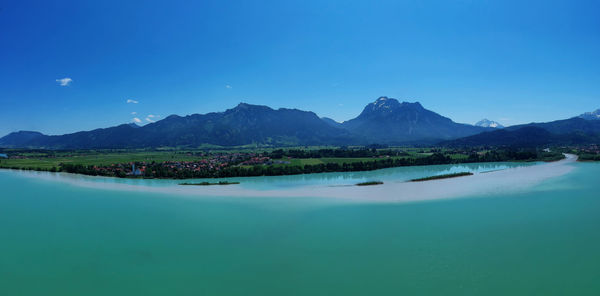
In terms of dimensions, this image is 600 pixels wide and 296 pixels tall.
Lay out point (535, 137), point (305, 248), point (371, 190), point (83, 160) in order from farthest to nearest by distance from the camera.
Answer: point (535, 137) < point (83, 160) < point (371, 190) < point (305, 248)

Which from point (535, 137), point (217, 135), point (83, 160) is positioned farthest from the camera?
point (217, 135)

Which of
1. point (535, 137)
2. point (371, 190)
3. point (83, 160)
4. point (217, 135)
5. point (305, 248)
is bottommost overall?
point (305, 248)

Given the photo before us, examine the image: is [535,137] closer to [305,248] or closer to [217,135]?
[305,248]

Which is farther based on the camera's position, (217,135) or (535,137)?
(217,135)

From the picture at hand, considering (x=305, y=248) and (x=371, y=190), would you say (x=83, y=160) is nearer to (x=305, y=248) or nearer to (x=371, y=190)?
(x=371, y=190)

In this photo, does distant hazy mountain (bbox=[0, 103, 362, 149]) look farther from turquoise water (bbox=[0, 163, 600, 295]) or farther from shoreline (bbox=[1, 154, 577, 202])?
turquoise water (bbox=[0, 163, 600, 295])

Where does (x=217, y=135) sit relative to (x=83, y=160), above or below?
above

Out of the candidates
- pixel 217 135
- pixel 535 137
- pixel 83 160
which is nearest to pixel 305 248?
pixel 83 160

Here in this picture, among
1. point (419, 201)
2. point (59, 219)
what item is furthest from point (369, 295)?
point (59, 219)
